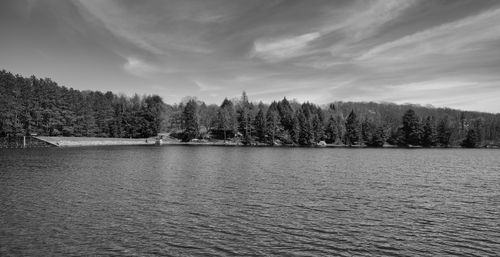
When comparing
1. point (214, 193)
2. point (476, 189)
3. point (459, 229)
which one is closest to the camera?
point (459, 229)

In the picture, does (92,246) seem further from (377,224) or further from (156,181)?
(156,181)

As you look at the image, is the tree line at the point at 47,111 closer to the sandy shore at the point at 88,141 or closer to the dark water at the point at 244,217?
the sandy shore at the point at 88,141

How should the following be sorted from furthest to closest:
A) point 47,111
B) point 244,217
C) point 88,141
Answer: point 88,141, point 47,111, point 244,217

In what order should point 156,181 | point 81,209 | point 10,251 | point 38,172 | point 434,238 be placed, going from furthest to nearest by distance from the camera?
1. point 38,172
2. point 156,181
3. point 81,209
4. point 434,238
5. point 10,251

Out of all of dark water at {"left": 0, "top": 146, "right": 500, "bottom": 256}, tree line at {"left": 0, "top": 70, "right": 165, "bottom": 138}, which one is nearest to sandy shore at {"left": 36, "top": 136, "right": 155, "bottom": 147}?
tree line at {"left": 0, "top": 70, "right": 165, "bottom": 138}

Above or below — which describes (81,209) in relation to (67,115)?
below

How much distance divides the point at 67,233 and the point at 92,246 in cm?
406

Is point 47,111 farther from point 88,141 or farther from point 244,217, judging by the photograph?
point 244,217

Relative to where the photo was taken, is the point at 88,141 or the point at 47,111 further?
the point at 88,141

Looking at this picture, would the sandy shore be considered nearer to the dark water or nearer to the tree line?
the tree line

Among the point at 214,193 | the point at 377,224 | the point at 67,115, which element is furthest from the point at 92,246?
the point at 67,115

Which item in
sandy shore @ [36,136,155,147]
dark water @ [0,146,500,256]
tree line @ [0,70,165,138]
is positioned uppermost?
tree line @ [0,70,165,138]

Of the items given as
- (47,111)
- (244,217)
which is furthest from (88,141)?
(244,217)

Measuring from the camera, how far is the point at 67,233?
2458 centimetres
